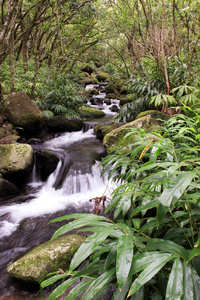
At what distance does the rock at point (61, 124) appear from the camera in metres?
7.26

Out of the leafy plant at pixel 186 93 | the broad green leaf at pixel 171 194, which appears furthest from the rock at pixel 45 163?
the broad green leaf at pixel 171 194

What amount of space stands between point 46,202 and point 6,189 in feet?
3.01

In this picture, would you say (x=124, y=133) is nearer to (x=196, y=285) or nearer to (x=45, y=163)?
(x=45, y=163)

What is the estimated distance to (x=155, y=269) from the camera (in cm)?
84

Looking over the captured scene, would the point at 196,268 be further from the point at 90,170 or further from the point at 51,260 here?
the point at 90,170

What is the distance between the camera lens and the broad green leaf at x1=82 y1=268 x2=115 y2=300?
2.93 feet

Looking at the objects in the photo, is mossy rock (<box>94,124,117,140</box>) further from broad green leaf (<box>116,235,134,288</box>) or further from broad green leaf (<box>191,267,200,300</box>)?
broad green leaf (<box>191,267,200,300</box>)

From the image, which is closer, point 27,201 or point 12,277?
point 12,277

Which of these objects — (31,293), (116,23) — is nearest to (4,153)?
(31,293)

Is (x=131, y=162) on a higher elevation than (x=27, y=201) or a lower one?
higher

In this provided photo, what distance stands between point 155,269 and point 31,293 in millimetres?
1956

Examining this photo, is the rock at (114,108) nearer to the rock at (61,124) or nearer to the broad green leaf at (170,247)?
the rock at (61,124)

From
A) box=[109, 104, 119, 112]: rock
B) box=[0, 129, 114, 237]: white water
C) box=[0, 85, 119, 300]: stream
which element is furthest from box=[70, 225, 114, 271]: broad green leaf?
box=[109, 104, 119, 112]: rock

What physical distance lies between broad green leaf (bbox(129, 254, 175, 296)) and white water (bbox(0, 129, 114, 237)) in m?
2.35
